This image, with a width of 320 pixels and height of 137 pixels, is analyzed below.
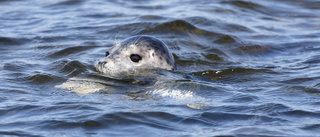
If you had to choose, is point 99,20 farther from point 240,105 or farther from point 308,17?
point 240,105

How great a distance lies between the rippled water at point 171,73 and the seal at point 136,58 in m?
0.17

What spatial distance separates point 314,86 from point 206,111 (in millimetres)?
1816

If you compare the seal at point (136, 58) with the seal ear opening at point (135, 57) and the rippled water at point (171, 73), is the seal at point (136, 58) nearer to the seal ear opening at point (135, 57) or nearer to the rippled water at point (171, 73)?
the seal ear opening at point (135, 57)

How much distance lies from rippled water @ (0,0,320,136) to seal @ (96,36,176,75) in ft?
0.55

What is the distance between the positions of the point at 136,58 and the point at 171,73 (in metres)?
0.49

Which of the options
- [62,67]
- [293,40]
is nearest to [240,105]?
[62,67]

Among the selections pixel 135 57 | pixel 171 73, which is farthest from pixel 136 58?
pixel 171 73

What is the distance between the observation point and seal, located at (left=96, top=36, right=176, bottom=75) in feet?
18.8

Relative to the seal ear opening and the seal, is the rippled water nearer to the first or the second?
the seal

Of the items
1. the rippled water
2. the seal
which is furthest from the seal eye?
the rippled water

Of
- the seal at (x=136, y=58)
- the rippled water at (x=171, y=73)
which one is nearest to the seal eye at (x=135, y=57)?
the seal at (x=136, y=58)

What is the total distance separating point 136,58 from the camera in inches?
229

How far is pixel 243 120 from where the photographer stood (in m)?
4.11

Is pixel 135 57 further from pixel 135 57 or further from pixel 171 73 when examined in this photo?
pixel 171 73
